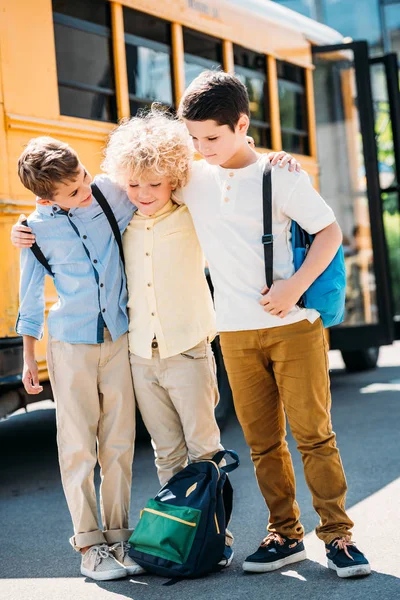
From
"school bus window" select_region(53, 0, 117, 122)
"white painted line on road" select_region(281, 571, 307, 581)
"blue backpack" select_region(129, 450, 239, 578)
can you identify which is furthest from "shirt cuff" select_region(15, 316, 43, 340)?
"school bus window" select_region(53, 0, 117, 122)

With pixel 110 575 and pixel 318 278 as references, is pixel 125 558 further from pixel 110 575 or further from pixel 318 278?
pixel 318 278

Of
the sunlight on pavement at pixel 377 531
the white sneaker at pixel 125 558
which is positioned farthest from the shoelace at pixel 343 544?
the white sneaker at pixel 125 558

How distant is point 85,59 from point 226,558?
2.69 m

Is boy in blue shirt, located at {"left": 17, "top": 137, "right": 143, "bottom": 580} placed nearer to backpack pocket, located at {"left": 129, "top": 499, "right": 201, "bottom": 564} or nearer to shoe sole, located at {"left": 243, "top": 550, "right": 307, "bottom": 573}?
backpack pocket, located at {"left": 129, "top": 499, "right": 201, "bottom": 564}

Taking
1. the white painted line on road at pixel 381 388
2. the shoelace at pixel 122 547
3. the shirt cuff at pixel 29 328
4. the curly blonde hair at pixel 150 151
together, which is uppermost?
the curly blonde hair at pixel 150 151

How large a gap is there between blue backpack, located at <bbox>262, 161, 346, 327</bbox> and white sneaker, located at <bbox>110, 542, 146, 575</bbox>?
106 cm

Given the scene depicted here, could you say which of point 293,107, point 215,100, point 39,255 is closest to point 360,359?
point 293,107

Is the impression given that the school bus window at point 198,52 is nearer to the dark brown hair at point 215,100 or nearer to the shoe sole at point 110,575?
the dark brown hair at point 215,100

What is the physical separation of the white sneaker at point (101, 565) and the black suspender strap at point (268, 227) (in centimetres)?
109

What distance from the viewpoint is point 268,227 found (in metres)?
2.87

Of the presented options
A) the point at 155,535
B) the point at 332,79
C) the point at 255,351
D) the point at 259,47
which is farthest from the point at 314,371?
the point at 332,79

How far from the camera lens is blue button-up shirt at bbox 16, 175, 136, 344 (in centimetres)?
311

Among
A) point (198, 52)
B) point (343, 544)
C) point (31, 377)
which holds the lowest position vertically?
point (343, 544)

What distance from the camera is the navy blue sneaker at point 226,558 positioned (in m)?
3.12
